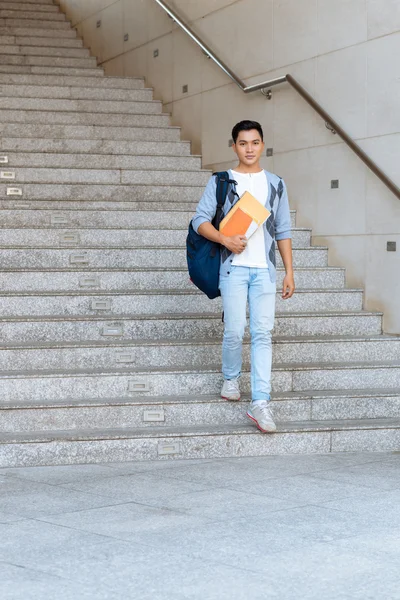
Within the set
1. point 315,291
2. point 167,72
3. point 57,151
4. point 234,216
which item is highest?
point 167,72

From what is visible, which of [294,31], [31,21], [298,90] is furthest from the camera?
[31,21]

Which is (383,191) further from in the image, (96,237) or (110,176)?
(110,176)

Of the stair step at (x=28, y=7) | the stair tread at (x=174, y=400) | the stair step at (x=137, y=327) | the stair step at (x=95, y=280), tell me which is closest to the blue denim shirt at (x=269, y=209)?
the stair tread at (x=174, y=400)

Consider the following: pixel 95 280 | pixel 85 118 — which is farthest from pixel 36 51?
pixel 95 280

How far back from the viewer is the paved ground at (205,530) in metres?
3.28

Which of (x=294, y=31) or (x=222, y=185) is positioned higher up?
(x=294, y=31)

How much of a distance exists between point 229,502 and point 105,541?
809 millimetres

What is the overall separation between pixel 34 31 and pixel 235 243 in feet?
22.9

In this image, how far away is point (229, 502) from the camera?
175 inches

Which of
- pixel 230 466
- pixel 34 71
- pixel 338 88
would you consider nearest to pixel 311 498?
pixel 230 466

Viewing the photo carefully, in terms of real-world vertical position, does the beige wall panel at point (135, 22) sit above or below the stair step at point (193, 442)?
above

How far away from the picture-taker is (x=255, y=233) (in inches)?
212

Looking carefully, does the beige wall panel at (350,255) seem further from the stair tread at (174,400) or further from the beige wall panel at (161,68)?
the beige wall panel at (161,68)

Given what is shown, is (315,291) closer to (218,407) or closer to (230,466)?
(218,407)
